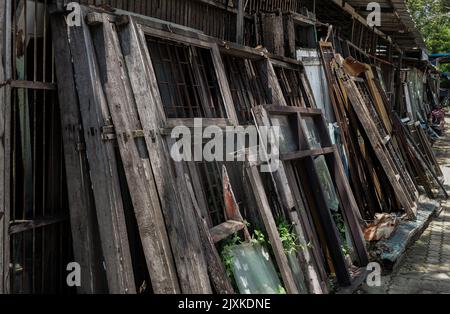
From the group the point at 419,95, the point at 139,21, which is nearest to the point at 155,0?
the point at 139,21

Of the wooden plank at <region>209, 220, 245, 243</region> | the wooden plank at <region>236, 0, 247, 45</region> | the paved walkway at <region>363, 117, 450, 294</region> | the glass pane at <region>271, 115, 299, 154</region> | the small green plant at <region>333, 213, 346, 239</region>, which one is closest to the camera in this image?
the wooden plank at <region>209, 220, 245, 243</region>

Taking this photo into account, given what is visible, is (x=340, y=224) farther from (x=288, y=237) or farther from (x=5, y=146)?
(x=5, y=146)

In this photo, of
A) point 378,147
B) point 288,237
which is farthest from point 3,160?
point 378,147

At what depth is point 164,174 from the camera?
3.05 metres

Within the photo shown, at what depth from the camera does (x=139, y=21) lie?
3.46m

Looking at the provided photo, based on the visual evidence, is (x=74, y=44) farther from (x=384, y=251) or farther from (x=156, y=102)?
(x=384, y=251)

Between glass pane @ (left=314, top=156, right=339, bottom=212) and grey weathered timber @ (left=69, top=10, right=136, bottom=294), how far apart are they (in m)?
2.95

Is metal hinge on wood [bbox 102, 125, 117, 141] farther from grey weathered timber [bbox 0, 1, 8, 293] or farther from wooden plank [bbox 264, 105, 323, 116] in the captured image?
wooden plank [bbox 264, 105, 323, 116]

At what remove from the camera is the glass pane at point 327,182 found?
533 centimetres

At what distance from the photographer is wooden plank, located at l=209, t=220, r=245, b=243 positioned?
10.7ft

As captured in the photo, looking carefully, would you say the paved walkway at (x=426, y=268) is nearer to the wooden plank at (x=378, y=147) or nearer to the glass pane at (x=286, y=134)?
the wooden plank at (x=378, y=147)

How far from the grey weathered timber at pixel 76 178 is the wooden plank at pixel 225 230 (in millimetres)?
837

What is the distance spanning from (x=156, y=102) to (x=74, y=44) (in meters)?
0.71

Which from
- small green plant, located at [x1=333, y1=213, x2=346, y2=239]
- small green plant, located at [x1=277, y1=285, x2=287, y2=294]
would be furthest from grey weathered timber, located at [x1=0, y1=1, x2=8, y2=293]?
small green plant, located at [x1=333, y1=213, x2=346, y2=239]
